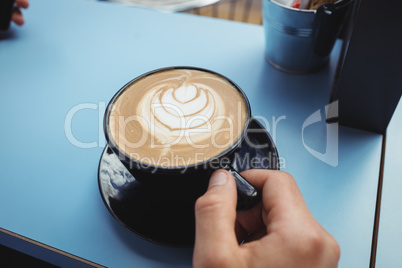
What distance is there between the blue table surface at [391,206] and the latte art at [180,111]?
0.33 meters

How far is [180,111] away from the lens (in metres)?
0.56

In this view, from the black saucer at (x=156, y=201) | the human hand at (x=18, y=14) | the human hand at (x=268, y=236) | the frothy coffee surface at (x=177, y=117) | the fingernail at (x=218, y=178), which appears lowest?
the black saucer at (x=156, y=201)

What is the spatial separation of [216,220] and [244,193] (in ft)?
0.20

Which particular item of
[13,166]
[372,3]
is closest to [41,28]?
[13,166]

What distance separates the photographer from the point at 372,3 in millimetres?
530

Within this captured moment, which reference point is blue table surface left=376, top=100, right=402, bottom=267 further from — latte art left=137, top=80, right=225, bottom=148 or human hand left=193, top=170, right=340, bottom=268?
latte art left=137, top=80, right=225, bottom=148

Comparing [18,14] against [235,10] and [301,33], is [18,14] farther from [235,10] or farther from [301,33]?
[235,10]

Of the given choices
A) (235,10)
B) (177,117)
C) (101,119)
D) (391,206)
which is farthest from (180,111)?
(235,10)

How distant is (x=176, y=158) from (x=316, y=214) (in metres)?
0.27

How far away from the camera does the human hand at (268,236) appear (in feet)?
1.31

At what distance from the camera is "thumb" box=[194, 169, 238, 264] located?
41 centimetres

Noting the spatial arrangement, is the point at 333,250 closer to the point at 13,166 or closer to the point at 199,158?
the point at 199,158

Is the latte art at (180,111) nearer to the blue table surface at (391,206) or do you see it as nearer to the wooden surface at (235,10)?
the blue table surface at (391,206)

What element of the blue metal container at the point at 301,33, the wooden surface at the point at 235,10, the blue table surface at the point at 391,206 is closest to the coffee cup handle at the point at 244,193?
the blue table surface at the point at 391,206
